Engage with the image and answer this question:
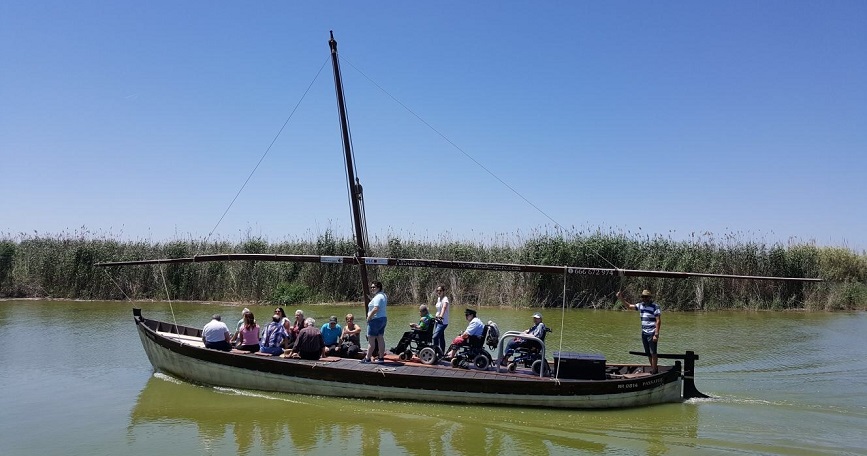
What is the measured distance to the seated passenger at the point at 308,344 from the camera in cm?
1217

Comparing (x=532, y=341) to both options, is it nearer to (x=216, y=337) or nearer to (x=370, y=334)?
(x=370, y=334)

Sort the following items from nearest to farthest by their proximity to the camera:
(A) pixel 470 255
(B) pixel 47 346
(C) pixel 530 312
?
(B) pixel 47 346, (C) pixel 530 312, (A) pixel 470 255

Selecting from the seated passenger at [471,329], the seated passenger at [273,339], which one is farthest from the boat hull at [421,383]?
the seated passenger at [471,329]

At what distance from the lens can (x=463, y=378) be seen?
1088 cm

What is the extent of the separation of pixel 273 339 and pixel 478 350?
434 cm

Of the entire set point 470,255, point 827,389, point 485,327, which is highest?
point 470,255

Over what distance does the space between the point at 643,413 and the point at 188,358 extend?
9.25 metres

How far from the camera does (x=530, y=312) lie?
24.5 metres

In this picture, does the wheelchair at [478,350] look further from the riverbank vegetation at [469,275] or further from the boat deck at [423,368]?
the riverbank vegetation at [469,275]

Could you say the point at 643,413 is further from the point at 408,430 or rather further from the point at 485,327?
the point at 408,430

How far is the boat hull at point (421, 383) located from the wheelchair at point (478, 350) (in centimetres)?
36

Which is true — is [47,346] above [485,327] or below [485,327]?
below

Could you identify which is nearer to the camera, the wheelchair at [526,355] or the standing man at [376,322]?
the wheelchair at [526,355]

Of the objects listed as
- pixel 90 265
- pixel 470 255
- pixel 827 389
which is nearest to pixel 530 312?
pixel 470 255
